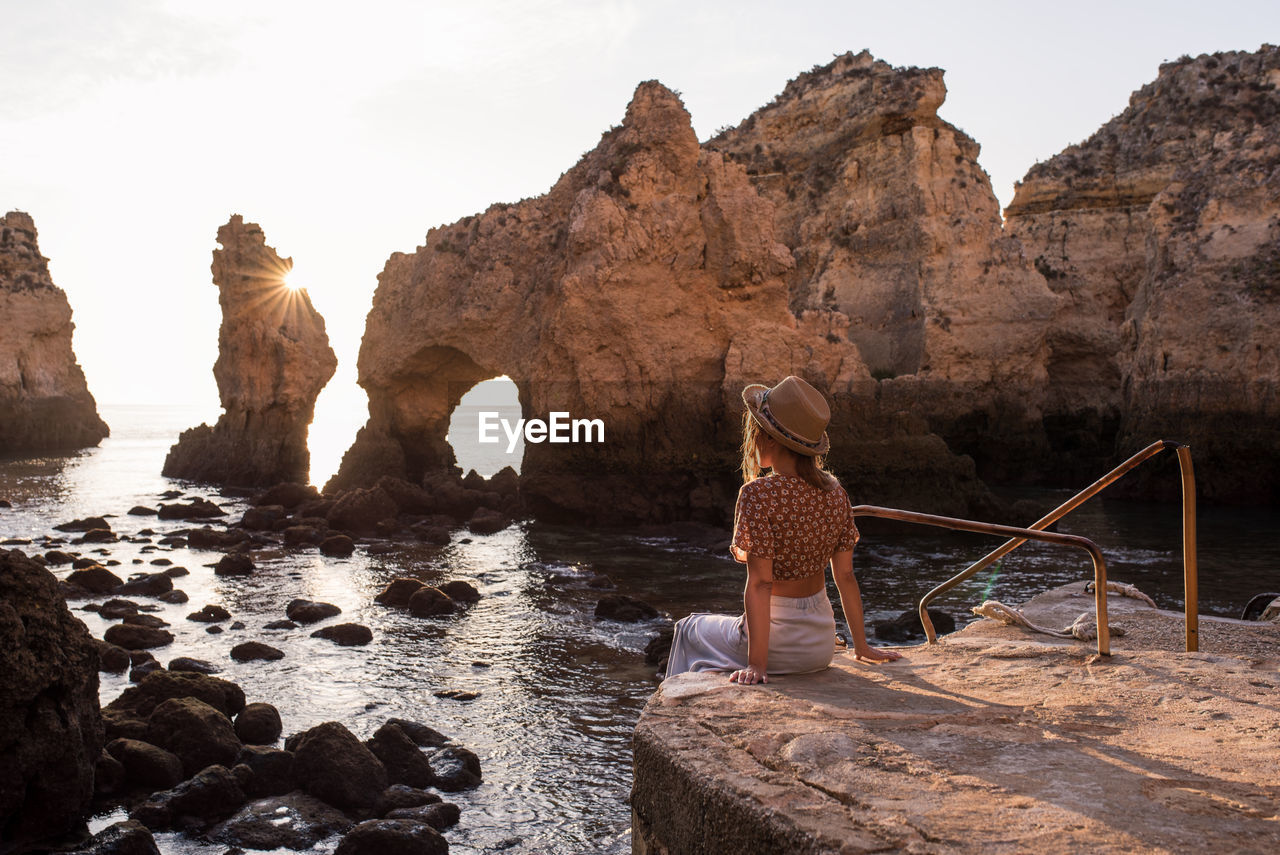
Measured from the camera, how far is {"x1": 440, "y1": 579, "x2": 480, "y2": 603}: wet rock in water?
13.2 meters

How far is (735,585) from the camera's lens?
46.6 ft

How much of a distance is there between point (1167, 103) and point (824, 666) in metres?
37.1

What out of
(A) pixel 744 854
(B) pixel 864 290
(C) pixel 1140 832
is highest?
(B) pixel 864 290

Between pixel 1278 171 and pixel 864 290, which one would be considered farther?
pixel 864 290

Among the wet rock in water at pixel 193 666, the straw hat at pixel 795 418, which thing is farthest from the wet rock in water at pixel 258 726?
the straw hat at pixel 795 418

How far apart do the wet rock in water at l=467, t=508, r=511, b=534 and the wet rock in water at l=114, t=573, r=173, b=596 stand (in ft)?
25.1

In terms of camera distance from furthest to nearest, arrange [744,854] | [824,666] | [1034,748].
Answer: [824,666]
[1034,748]
[744,854]

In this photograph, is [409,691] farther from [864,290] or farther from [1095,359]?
[1095,359]

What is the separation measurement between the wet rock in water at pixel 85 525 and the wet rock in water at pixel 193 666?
1251 cm

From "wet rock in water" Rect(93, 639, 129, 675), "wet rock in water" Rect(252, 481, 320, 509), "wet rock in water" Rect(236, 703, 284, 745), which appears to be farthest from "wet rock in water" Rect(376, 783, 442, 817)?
"wet rock in water" Rect(252, 481, 320, 509)

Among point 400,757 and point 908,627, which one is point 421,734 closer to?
point 400,757

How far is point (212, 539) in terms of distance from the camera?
18.3 meters

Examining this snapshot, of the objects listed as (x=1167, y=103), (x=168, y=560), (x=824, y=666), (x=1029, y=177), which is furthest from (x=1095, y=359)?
(x=824, y=666)

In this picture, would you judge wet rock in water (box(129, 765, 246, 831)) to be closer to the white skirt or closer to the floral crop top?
the white skirt
